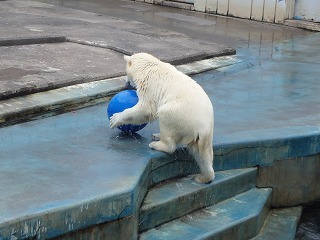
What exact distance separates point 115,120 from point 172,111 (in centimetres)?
51

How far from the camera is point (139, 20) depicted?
10.1 meters

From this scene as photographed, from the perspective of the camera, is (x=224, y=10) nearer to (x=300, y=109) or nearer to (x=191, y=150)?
(x=300, y=109)

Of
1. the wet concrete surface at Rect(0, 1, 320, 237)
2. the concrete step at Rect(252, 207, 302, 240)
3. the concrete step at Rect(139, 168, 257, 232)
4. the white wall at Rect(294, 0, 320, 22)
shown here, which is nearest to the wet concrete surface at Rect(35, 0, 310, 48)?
the white wall at Rect(294, 0, 320, 22)

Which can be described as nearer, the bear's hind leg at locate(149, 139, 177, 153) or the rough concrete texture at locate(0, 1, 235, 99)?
the bear's hind leg at locate(149, 139, 177, 153)

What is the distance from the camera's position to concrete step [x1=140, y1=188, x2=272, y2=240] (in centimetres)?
399

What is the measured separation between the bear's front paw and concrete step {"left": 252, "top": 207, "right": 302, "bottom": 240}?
127cm

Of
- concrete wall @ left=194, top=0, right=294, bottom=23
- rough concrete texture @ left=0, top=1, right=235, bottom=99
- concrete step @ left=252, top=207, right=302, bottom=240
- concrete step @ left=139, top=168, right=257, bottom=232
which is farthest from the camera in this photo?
concrete wall @ left=194, top=0, right=294, bottom=23

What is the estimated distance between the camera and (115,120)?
4383 millimetres

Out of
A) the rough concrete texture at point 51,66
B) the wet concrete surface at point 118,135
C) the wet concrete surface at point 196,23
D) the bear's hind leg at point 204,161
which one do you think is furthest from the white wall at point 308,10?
the bear's hind leg at point 204,161

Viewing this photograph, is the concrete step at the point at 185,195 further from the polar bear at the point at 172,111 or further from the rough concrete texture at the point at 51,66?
the rough concrete texture at the point at 51,66

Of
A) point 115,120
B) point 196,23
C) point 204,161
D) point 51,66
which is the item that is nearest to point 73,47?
point 51,66

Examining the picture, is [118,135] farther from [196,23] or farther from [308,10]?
[308,10]

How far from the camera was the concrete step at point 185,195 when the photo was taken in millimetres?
3977

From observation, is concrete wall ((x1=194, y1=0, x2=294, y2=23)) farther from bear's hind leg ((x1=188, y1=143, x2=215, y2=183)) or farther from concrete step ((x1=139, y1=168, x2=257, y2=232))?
bear's hind leg ((x1=188, y1=143, x2=215, y2=183))
